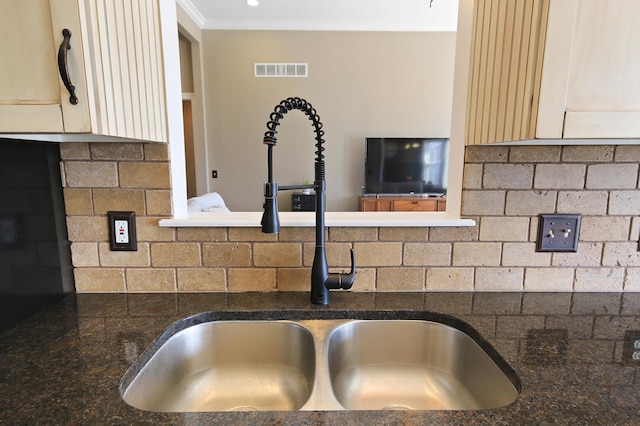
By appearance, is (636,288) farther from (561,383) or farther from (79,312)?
(79,312)

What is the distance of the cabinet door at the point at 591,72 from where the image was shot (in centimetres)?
60

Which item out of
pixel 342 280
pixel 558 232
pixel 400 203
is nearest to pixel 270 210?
pixel 342 280

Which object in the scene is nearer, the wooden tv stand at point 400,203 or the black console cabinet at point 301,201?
the black console cabinet at point 301,201

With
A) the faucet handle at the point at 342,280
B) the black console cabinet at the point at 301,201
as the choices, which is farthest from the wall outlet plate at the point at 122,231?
the black console cabinet at the point at 301,201

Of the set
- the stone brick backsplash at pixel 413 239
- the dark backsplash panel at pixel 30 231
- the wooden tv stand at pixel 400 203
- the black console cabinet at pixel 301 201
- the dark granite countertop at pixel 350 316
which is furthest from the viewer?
the wooden tv stand at pixel 400 203

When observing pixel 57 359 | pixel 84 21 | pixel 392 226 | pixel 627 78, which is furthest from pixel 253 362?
pixel 627 78

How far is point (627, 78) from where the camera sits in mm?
621

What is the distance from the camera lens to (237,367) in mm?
905

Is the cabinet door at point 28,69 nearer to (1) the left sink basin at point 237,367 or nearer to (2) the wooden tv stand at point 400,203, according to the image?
(1) the left sink basin at point 237,367

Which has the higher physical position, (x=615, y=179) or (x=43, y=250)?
(x=615, y=179)

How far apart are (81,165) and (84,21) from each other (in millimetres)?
474

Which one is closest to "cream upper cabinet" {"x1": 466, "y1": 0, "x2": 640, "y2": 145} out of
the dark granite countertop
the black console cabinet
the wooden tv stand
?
the dark granite countertop

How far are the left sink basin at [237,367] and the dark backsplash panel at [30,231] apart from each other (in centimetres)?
40

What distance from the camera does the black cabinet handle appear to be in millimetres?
572
